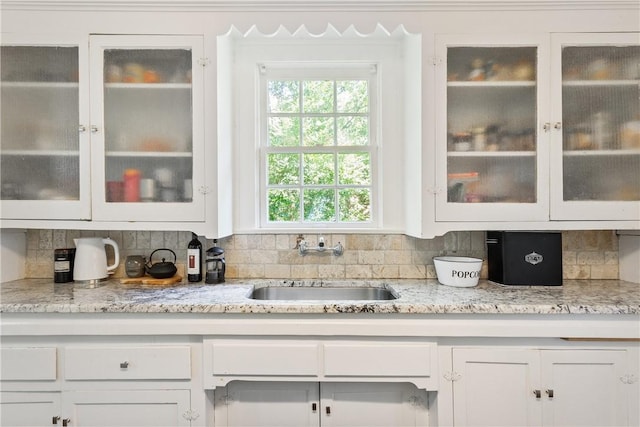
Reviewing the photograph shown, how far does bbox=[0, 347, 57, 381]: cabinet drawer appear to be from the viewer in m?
1.42

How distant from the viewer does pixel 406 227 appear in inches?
79.1

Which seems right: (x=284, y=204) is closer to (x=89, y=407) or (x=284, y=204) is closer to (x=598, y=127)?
(x=89, y=407)

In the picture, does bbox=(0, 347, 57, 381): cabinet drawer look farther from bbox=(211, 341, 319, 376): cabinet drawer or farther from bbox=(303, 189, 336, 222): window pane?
bbox=(303, 189, 336, 222): window pane

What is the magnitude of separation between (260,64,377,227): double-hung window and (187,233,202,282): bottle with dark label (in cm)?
45

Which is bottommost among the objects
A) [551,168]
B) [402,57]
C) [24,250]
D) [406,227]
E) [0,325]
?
[0,325]

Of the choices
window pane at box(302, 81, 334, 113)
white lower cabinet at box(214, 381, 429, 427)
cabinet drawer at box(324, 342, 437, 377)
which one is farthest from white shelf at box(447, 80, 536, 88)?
white lower cabinet at box(214, 381, 429, 427)

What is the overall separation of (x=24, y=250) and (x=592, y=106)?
3.24 m

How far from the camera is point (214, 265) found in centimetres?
186

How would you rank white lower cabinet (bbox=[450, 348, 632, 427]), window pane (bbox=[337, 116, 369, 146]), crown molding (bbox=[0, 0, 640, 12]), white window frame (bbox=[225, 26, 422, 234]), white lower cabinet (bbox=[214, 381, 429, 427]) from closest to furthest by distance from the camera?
white lower cabinet (bbox=[450, 348, 632, 427])
white lower cabinet (bbox=[214, 381, 429, 427])
crown molding (bbox=[0, 0, 640, 12])
white window frame (bbox=[225, 26, 422, 234])
window pane (bbox=[337, 116, 369, 146])

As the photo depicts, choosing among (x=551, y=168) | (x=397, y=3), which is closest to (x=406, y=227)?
(x=551, y=168)

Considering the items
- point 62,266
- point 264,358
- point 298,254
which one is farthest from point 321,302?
point 62,266

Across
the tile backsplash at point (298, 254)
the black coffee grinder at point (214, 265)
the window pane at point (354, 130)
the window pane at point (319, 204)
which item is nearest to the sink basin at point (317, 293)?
the tile backsplash at point (298, 254)

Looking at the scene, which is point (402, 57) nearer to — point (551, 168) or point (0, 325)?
point (551, 168)

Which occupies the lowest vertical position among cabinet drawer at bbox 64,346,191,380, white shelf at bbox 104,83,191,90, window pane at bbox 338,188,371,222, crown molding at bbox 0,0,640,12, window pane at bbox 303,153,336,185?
cabinet drawer at bbox 64,346,191,380
